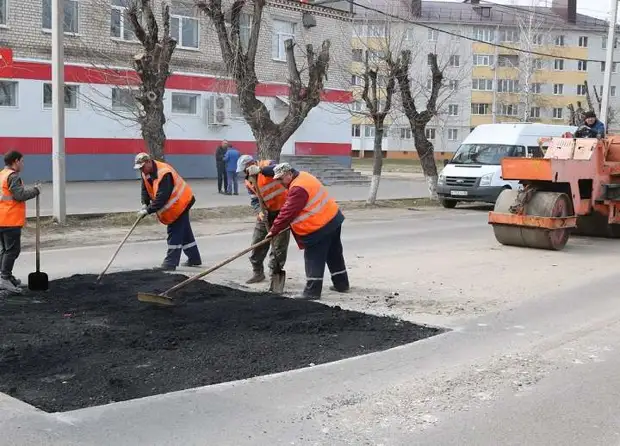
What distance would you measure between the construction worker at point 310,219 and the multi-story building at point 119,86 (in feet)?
38.5

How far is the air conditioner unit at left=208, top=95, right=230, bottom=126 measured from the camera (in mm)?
29453

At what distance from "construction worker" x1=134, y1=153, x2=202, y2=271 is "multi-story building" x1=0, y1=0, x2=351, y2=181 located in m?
9.87

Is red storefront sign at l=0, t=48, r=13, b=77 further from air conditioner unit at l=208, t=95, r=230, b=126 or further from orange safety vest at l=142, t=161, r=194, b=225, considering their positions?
orange safety vest at l=142, t=161, r=194, b=225

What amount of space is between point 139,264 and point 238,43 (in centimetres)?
884

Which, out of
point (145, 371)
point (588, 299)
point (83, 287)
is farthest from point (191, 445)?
point (588, 299)

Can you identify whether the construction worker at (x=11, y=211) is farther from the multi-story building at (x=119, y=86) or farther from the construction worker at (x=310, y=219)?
the multi-story building at (x=119, y=86)

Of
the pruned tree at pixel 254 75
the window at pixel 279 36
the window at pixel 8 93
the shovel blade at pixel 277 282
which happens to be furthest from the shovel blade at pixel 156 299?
the window at pixel 279 36

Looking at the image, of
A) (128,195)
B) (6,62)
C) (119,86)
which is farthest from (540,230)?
(119,86)

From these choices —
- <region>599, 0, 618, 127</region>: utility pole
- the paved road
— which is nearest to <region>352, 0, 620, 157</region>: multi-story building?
<region>599, 0, 618, 127</region>: utility pole

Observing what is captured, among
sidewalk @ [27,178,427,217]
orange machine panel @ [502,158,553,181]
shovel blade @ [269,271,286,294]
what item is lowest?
shovel blade @ [269,271,286,294]

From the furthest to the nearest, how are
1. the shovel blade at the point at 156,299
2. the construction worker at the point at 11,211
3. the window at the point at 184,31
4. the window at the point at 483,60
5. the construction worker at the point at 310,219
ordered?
the window at the point at 483,60, the window at the point at 184,31, the construction worker at the point at 11,211, the construction worker at the point at 310,219, the shovel blade at the point at 156,299

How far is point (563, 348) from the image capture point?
641cm

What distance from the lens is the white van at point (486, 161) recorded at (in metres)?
20.0

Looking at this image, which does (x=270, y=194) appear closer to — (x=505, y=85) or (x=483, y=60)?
(x=505, y=85)
